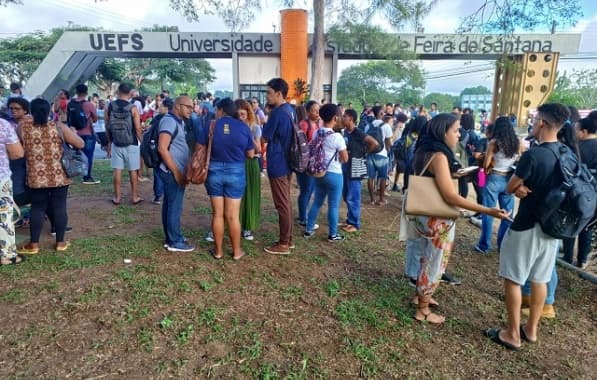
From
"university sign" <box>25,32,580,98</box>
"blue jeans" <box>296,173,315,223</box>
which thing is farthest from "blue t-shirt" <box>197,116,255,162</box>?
"university sign" <box>25,32,580,98</box>

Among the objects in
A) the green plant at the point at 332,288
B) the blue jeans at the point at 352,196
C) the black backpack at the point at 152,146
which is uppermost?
the black backpack at the point at 152,146

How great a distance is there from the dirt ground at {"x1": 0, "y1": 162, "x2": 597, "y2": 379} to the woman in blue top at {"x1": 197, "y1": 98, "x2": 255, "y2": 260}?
63cm

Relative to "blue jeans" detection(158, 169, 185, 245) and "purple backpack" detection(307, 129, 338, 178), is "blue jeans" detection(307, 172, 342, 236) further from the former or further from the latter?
"blue jeans" detection(158, 169, 185, 245)

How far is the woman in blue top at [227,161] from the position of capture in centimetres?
381

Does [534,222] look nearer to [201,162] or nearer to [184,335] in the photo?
[184,335]

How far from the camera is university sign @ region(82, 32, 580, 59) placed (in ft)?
52.7

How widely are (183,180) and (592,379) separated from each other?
374 centimetres

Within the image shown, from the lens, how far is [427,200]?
2852mm

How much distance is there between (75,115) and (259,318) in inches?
229

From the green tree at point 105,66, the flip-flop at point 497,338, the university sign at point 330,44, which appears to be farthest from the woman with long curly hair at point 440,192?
the green tree at point 105,66

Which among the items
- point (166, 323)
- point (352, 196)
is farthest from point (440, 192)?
point (352, 196)

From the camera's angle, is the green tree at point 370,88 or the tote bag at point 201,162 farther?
the green tree at point 370,88

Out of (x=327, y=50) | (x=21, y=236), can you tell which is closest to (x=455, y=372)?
(x=21, y=236)

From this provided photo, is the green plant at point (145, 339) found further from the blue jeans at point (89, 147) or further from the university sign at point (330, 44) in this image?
the university sign at point (330, 44)
